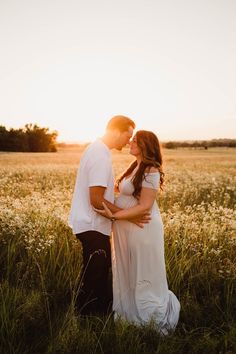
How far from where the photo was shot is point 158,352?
12.3 feet

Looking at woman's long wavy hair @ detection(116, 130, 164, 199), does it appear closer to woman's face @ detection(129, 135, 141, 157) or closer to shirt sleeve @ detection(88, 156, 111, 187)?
woman's face @ detection(129, 135, 141, 157)

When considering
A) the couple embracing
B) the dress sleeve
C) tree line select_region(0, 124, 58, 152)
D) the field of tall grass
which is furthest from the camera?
tree line select_region(0, 124, 58, 152)

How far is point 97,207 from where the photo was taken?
4.13 meters

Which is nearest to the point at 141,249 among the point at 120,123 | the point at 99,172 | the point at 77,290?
the point at 77,290

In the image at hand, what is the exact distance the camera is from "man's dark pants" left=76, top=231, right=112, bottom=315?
4.30m

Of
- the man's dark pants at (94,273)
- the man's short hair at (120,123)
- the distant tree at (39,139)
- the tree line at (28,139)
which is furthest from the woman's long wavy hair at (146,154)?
the distant tree at (39,139)

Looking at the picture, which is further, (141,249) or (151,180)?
(141,249)

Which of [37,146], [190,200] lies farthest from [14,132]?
[190,200]

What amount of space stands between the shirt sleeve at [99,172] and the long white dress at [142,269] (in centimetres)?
43

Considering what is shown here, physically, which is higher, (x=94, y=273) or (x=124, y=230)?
(x=124, y=230)

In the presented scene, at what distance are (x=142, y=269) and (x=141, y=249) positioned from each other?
24 cm

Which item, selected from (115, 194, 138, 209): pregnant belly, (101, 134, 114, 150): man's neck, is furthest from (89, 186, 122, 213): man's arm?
(101, 134, 114, 150): man's neck

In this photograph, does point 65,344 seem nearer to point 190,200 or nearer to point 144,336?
point 144,336

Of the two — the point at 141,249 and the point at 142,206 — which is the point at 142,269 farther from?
the point at 142,206
